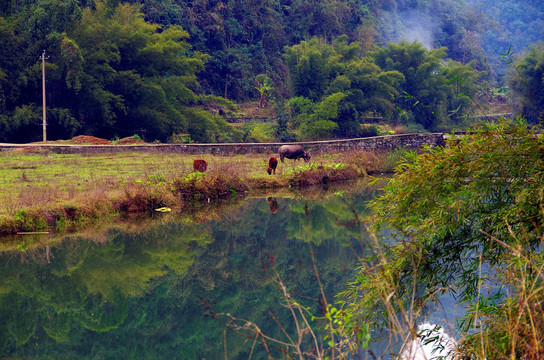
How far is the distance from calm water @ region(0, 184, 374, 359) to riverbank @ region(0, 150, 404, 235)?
0.81 meters

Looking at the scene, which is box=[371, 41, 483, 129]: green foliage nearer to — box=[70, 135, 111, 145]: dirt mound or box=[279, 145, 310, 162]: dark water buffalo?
box=[279, 145, 310, 162]: dark water buffalo

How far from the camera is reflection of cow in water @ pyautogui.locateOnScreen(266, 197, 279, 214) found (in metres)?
17.2

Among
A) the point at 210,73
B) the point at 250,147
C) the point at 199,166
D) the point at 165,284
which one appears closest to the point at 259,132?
the point at 250,147

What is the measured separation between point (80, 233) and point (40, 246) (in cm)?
100

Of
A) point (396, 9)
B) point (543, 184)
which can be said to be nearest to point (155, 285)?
point (543, 184)

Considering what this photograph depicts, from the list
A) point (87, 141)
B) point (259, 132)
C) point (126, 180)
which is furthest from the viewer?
point (259, 132)

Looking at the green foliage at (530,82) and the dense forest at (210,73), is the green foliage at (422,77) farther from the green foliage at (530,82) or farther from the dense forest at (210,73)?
the green foliage at (530,82)

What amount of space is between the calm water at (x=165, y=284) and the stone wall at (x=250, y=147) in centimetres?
901

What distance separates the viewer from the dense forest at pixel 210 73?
1176 inches

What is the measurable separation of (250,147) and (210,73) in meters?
24.0

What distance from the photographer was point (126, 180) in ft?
55.9

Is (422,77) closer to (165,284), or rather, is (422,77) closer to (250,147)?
(250,147)

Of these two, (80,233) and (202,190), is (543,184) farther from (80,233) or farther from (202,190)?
(202,190)

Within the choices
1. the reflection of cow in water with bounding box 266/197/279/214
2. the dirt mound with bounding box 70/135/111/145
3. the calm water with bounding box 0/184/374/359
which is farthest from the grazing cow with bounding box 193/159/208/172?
the dirt mound with bounding box 70/135/111/145
